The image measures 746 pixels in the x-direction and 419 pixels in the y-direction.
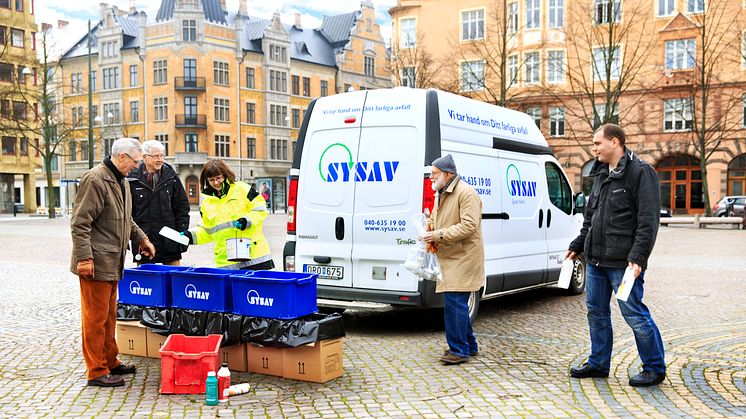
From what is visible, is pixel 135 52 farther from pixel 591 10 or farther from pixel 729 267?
pixel 729 267

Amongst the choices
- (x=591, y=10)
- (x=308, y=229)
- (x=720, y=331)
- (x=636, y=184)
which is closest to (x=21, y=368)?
(x=308, y=229)

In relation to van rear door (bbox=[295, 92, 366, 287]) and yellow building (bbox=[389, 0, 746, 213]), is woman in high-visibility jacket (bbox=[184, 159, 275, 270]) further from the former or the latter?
yellow building (bbox=[389, 0, 746, 213])

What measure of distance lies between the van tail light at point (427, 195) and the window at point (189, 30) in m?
58.2

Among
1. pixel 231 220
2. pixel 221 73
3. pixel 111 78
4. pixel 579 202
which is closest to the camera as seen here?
pixel 231 220

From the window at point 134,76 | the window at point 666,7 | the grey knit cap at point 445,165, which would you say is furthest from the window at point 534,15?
→ the grey knit cap at point 445,165

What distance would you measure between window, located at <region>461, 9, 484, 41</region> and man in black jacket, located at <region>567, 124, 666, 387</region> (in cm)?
4293

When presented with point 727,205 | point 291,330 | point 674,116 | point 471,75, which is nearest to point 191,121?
point 471,75

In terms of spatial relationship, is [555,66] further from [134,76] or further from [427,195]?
[427,195]

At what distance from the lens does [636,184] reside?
5695 mm

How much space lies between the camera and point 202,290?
20.7 ft

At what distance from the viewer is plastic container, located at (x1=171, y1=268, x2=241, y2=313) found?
6.21 metres

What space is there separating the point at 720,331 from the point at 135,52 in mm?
62917

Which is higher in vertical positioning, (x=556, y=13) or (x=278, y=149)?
(x=556, y=13)

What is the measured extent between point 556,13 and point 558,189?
1495 inches
